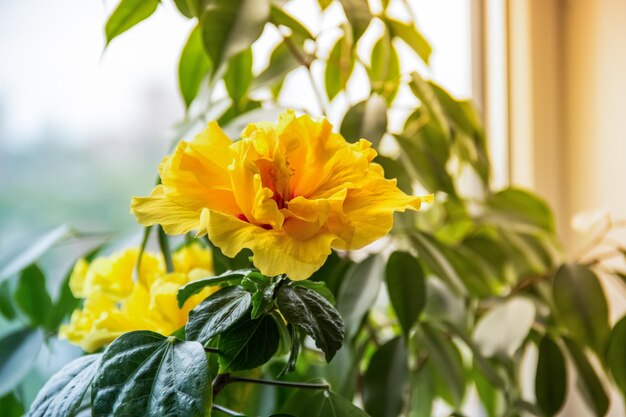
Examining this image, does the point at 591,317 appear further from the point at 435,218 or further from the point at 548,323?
the point at 435,218

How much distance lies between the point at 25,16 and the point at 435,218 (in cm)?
57

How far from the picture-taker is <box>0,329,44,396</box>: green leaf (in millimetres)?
675

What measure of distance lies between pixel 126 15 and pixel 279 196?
27 centimetres

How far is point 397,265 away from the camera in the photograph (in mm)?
715

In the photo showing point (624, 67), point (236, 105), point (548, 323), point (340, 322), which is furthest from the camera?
point (624, 67)

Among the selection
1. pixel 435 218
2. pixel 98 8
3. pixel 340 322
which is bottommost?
pixel 435 218

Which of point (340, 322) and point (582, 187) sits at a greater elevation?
point (340, 322)

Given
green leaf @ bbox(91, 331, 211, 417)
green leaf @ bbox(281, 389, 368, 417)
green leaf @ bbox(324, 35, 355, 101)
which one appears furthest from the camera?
green leaf @ bbox(324, 35, 355, 101)

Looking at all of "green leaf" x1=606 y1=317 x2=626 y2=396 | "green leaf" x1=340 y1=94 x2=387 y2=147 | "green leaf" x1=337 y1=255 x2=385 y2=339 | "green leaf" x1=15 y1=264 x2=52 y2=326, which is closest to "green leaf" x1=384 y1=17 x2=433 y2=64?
"green leaf" x1=340 y1=94 x2=387 y2=147

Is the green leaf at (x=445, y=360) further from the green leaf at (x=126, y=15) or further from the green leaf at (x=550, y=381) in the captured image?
the green leaf at (x=126, y=15)

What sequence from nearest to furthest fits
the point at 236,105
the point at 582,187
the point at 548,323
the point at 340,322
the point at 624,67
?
the point at 340,322
the point at 236,105
the point at 548,323
the point at 624,67
the point at 582,187

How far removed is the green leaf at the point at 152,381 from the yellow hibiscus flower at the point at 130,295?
0.11 metres

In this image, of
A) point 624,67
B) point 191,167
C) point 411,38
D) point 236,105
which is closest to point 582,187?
point 624,67

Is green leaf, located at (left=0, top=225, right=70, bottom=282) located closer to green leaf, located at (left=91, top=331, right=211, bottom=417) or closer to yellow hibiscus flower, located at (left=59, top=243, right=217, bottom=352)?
yellow hibiscus flower, located at (left=59, top=243, right=217, bottom=352)
